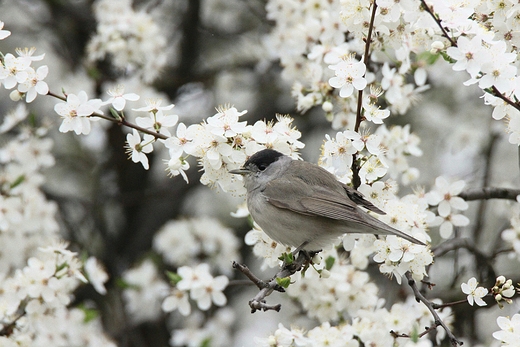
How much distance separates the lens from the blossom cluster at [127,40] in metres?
5.62

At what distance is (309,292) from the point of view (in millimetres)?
4516

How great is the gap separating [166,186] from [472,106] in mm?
3552

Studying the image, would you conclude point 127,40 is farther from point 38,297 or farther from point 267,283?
point 267,283

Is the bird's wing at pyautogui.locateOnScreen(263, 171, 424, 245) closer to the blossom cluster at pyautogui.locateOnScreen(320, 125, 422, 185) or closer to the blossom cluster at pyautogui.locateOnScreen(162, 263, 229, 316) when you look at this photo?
the blossom cluster at pyautogui.locateOnScreen(320, 125, 422, 185)

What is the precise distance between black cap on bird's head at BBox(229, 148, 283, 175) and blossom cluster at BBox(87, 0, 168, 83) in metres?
2.32

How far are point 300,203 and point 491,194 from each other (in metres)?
1.21

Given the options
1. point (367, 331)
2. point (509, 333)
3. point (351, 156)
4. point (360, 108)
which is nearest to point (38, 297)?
point (367, 331)

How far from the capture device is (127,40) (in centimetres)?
573

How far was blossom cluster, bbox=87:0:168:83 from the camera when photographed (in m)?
5.62

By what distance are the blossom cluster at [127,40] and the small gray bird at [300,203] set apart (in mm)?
2237

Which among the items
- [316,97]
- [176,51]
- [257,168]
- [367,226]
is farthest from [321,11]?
[176,51]

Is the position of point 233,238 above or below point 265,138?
below

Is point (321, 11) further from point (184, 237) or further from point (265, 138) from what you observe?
point (184, 237)

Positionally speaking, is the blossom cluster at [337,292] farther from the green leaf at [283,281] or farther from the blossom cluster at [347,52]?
the green leaf at [283,281]
